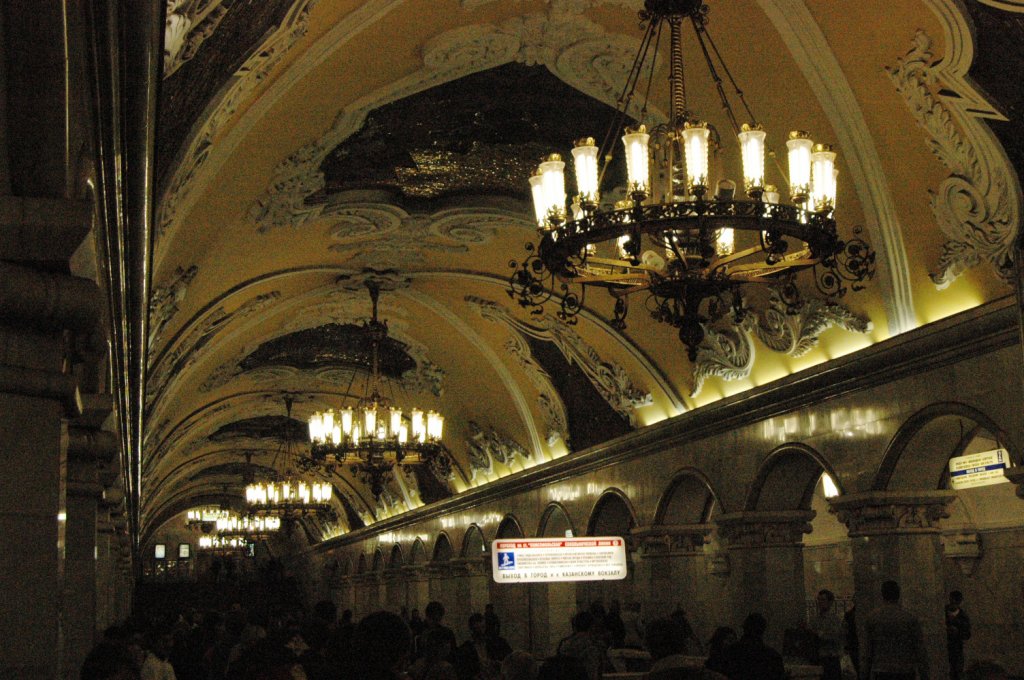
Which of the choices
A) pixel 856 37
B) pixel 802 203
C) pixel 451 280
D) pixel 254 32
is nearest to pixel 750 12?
pixel 856 37

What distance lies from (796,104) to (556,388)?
852 cm

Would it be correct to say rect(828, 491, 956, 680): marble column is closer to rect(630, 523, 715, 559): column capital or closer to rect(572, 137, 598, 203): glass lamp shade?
rect(630, 523, 715, 559): column capital

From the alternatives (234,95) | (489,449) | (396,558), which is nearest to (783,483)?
(234,95)

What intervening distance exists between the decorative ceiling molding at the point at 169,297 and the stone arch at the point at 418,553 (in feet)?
50.9

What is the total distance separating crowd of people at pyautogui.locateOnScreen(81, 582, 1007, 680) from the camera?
3555mm

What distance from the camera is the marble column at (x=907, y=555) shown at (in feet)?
31.7

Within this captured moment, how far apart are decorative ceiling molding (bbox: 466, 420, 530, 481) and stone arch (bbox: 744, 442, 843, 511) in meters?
7.47

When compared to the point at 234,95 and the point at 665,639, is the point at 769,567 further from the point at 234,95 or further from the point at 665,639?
the point at 234,95

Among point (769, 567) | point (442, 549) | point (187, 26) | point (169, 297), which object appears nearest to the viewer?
point (187, 26)

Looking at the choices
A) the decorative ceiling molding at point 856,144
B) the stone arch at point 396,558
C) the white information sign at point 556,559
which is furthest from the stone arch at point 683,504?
the stone arch at point 396,558

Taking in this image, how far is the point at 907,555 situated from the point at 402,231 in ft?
23.0

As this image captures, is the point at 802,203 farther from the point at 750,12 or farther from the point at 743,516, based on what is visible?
the point at 743,516

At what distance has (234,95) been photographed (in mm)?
6895

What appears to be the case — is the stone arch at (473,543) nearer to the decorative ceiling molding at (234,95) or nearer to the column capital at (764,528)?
the column capital at (764,528)
